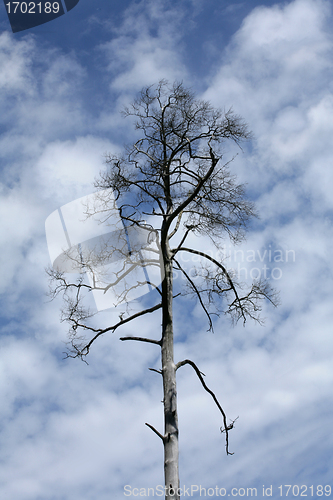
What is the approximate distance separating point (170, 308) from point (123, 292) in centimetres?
138

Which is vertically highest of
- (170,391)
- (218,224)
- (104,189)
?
(104,189)

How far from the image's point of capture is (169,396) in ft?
22.1

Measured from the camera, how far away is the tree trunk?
603 centimetres

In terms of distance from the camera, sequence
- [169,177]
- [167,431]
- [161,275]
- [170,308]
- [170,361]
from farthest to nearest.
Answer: [169,177] < [161,275] < [170,308] < [170,361] < [167,431]

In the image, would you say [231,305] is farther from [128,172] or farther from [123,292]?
[128,172]

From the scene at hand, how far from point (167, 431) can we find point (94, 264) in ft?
12.7

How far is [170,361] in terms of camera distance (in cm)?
705

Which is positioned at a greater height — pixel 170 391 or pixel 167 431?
pixel 170 391

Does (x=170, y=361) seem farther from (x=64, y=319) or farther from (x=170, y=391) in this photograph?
(x=64, y=319)

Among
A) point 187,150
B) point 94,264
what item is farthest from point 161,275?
point 187,150

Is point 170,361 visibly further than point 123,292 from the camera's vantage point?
No

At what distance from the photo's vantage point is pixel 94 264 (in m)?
8.51

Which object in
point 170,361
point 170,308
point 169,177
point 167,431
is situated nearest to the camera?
point 167,431

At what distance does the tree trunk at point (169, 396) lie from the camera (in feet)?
19.8
